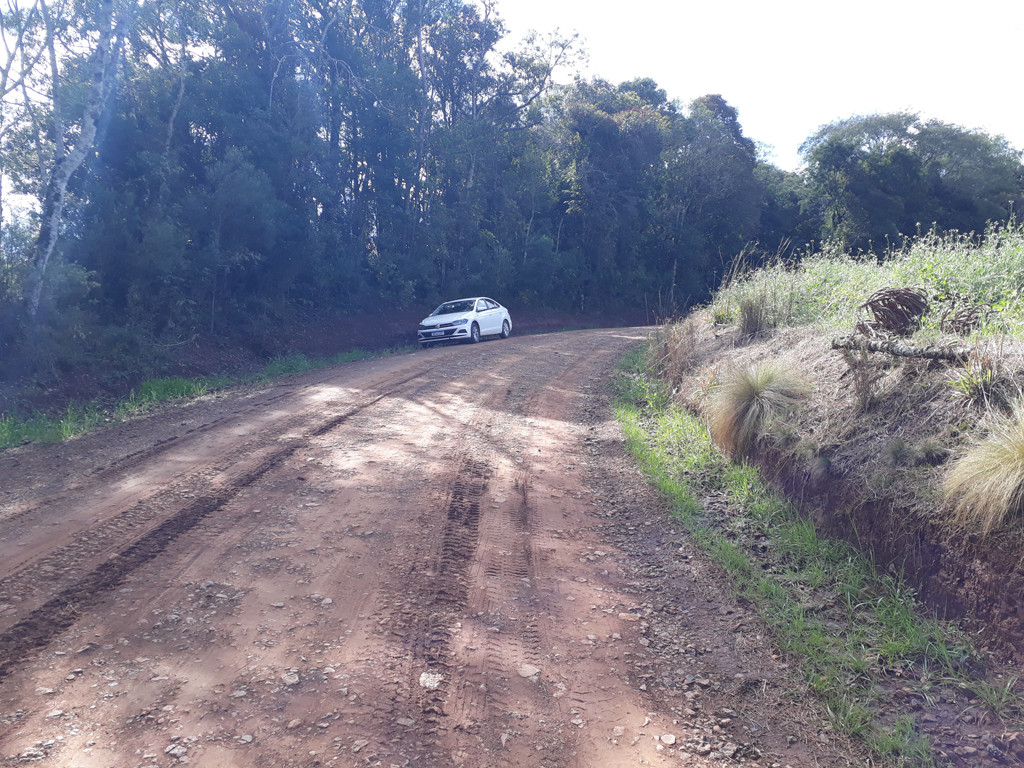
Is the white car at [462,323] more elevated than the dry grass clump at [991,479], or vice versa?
the white car at [462,323]

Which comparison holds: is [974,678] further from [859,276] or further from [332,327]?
[332,327]

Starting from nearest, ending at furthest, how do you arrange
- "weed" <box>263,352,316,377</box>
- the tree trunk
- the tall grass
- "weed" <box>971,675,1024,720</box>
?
1. "weed" <box>971,675,1024,720</box>
2. the tall grass
3. the tree trunk
4. "weed" <box>263,352,316,377</box>

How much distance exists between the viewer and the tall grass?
6.93 meters

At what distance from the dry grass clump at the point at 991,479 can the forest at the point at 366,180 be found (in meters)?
7.81

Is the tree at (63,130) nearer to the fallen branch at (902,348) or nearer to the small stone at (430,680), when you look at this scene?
the small stone at (430,680)

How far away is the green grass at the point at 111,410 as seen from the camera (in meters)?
8.57

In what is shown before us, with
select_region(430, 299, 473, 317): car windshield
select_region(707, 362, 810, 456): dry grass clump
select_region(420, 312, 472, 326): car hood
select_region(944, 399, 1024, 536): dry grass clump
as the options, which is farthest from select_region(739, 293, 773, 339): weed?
select_region(430, 299, 473, 317): car windshield

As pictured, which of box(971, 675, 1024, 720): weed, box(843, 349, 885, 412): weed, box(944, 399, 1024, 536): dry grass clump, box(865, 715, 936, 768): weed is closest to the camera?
box(865, 715, 936, 768): weed

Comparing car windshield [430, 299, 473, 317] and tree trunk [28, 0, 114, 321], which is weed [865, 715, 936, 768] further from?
car windshield [430, 299, 473, 317]

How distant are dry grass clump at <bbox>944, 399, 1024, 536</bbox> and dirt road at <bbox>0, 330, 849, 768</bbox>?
1.45m

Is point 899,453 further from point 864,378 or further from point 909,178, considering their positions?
point 909,178

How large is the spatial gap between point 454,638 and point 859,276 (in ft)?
26.8

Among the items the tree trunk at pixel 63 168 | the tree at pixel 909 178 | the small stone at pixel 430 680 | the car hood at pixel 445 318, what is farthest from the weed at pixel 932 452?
the tree at pixel 909 178

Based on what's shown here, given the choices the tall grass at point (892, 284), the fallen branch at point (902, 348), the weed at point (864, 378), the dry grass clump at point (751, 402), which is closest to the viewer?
the fallen branch at point (902, 348)
